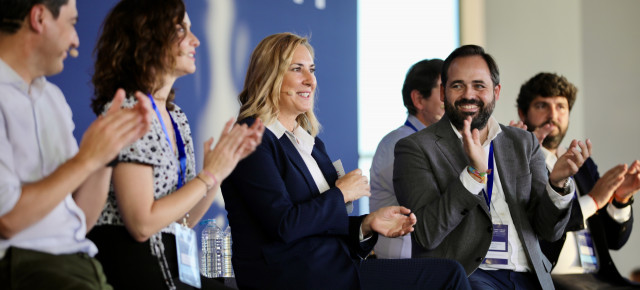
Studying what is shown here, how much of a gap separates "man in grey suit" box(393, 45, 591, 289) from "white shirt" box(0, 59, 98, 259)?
1.59 meters

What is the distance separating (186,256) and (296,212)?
Answer: 50cm

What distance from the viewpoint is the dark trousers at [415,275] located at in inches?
107

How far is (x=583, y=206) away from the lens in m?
3.71

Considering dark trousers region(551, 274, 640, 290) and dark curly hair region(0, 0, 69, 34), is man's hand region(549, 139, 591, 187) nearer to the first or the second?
dark trousers region(551, 274, 640, 290)

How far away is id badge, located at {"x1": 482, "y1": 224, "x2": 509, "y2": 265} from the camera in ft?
10.1

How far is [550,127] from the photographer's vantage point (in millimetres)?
4281

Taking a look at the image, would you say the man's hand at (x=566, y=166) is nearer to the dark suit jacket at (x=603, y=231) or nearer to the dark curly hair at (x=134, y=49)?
the dark suit jacket at (x=603, y=231)

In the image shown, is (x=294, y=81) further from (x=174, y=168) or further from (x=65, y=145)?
(x=65, y=145)

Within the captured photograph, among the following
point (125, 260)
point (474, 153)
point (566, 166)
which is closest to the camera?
point (125, 260)

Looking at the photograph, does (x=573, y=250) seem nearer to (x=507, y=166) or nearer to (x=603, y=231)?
(x=603, y=231)

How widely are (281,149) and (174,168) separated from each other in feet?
1.97

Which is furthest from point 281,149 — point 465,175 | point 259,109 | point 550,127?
point 550,127

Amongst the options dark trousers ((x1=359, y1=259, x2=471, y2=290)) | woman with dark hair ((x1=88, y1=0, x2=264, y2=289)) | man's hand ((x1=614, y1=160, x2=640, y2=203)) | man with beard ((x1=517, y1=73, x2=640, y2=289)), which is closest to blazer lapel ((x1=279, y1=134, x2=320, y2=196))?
dark trousers ((x1=359, y1=259, x2=471, y2=290))

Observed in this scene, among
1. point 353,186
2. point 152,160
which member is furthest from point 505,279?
point 152,160
